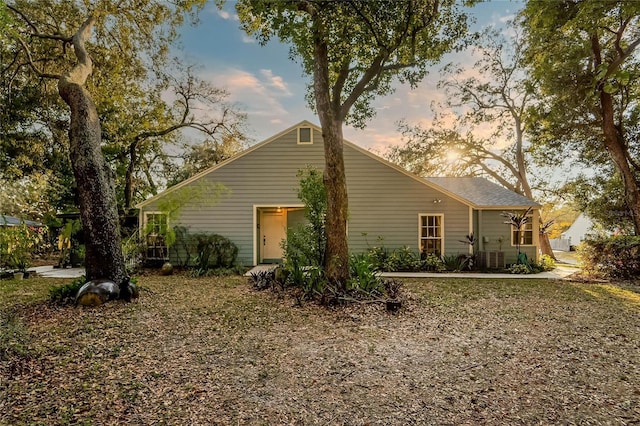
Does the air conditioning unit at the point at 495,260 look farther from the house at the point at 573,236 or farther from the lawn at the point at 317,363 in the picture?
the house at the point at 573,236

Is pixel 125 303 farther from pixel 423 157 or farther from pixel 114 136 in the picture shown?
pixel 423 157

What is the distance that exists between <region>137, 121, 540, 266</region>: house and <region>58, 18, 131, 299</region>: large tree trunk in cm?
496

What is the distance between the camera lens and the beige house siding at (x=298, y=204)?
11.1 metres

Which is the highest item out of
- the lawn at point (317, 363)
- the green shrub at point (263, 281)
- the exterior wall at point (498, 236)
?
the exterior wall at point (498, 236)

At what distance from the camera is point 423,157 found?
58.6 feet

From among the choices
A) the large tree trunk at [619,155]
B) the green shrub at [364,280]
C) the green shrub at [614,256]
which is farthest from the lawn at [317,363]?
the large tree trunk at [619,155]

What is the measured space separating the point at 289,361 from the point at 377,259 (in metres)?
7.57

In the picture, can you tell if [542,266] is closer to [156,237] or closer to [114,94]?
[156,237]

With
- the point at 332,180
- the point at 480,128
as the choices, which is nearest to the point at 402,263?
the point at 332,180

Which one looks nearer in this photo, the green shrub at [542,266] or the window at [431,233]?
the green shrub at [542,266]

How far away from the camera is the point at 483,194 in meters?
12.4

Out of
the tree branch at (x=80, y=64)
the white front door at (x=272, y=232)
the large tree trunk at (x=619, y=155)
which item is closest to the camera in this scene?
the tree branch at (x=80, y=64)

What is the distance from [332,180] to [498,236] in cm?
780

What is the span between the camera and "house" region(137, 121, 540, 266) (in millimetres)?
11109
